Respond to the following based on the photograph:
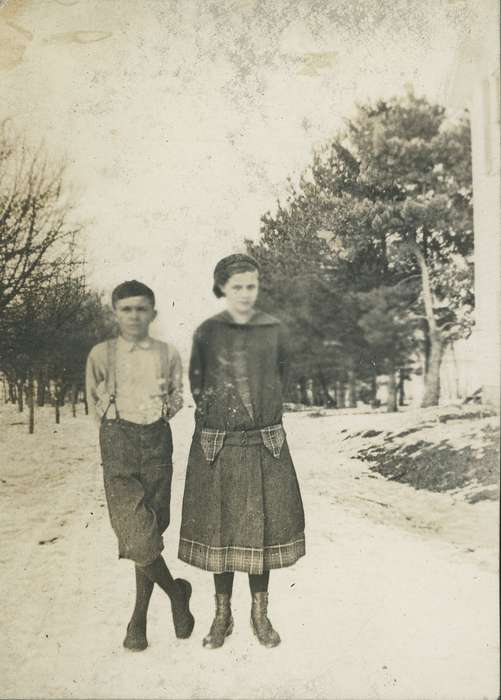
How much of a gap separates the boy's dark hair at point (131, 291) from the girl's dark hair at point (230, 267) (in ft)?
0.89

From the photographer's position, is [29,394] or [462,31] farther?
[29,394]

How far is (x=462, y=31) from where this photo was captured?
A: 2375 millimetres

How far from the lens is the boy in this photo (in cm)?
239

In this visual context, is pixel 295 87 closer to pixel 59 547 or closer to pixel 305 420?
pixel 305 420

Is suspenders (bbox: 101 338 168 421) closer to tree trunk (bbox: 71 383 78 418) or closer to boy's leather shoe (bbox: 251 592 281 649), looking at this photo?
tree trunk (bbox: 71 383 78 418)

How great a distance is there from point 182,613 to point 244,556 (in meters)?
0.36

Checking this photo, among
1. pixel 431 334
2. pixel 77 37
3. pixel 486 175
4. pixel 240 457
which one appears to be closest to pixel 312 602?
pixel 240 457

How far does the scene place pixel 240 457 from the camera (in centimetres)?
234

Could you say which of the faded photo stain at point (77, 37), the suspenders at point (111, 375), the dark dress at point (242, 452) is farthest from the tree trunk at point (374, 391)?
the faded photo stain at point (77, 37)

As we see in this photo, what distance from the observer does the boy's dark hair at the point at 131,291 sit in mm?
2436

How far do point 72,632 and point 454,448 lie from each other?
1747mm

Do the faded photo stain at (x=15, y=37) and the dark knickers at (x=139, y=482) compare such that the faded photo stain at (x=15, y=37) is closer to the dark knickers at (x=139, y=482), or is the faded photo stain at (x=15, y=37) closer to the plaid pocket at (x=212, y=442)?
the dark knickers at (x=139, y=482)

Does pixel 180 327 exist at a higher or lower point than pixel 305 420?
higher

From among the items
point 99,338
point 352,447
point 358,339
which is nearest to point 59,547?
point 99,338
